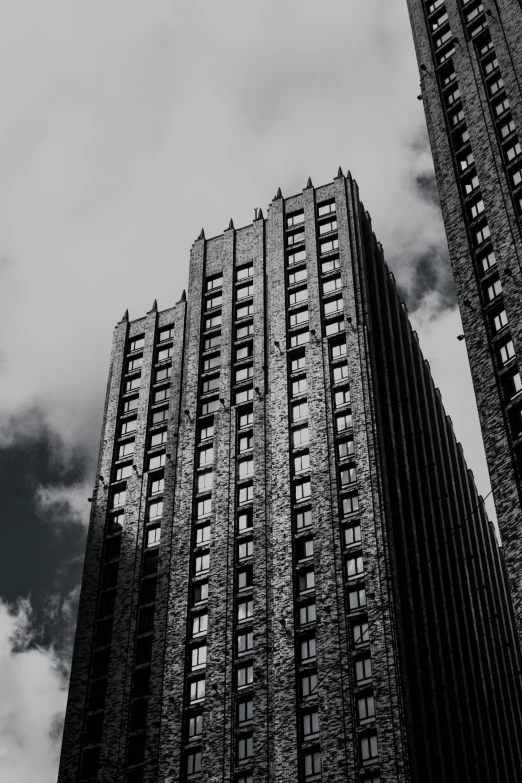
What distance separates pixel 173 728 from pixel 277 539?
1452 centimetres

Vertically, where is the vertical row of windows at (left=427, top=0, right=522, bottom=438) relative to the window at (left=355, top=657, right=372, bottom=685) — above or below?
above

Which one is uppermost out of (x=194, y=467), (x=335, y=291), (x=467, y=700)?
(x=335, y=291)

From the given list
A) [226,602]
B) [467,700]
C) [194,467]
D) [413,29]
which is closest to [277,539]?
[226,602]

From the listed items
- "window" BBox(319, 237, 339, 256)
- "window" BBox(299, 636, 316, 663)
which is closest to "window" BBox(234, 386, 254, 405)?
"window" BBox(319, 237, 339, 256)

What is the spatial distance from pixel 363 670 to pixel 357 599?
528 centimetres

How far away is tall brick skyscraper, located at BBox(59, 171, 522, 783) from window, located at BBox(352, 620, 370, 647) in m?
0.14

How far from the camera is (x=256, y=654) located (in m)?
78.2

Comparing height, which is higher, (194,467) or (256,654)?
(194,467)

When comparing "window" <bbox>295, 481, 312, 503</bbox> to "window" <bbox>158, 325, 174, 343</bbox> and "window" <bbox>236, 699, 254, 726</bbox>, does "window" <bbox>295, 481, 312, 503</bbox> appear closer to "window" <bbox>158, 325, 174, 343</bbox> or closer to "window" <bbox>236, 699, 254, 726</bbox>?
"window" <bbox>236, 699, 254, 726</bbox>

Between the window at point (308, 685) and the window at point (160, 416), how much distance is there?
31.0 metres

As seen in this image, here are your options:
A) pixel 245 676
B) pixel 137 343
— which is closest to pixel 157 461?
pixel 137 343

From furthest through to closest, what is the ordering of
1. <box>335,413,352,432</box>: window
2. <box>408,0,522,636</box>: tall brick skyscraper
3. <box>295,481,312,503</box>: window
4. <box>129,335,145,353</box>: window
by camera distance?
<box>129,335,145,353</box>: window → <box>335,413,352,432</box>: window → <box>295,481,312,503</box>: window → <box>408,0,522,636</box>: tall brick skyscraper

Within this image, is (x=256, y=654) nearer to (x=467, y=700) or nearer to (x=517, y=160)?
(x=467, y=700)

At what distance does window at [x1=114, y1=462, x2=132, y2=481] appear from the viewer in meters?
97.8
